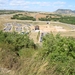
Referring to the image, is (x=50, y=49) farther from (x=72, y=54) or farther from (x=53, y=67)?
(x=53, y=67)

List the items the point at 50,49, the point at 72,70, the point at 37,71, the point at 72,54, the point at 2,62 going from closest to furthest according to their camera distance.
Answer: the point at 37,71
the point at 72,70
the point at 2,62
the point at 72,54
the point at 50,49

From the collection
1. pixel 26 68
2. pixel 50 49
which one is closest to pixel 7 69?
pixel 26 68

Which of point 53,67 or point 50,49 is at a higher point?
point 53,67

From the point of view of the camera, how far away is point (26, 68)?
470 cm

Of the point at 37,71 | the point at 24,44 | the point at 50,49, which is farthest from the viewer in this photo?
the point at 24,44

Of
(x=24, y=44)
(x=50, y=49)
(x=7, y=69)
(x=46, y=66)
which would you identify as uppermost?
(x=46, y=66)

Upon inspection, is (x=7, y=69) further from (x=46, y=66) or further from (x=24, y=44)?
(x=24, y=44)

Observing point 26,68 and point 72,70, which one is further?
point 72,70

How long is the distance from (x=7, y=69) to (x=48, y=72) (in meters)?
1.37

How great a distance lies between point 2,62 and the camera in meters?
5.87

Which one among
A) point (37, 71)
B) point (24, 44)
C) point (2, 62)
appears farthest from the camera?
point (24, 44)

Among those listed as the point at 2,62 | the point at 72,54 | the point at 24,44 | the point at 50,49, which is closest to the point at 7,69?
the point at 2,62

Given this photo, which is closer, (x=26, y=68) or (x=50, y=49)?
(x=26, y=68)

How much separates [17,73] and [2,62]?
4.15 ft
